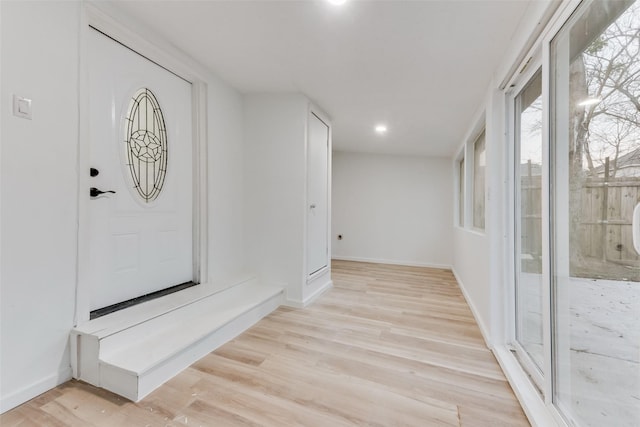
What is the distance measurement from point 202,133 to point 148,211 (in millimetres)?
854

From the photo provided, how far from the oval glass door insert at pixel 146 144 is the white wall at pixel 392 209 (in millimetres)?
3850

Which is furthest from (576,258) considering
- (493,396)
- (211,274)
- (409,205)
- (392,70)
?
(409,205)

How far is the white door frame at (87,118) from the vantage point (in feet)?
5.13

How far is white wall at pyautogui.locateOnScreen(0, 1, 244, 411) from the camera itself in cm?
129

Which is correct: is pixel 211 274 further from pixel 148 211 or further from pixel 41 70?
pixel 41 70

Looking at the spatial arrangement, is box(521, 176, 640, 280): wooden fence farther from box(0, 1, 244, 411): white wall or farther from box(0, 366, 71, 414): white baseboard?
box(0, 366, 71, 414): white baseboard

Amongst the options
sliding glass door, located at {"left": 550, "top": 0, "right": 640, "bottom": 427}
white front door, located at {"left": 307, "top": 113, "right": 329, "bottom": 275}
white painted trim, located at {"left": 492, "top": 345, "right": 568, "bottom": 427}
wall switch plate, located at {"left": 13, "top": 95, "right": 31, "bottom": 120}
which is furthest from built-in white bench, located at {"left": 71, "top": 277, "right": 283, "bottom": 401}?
sliding glass door, located at {"left": 550, "top": 0, "right": 640, "bottom": 427}

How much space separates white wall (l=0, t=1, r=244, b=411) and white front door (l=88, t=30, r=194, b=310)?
16 cm

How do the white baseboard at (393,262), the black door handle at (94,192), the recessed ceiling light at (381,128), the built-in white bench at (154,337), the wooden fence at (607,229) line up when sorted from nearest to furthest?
the wooden fence at (607,229)
the built-in white bench at (154,337)
the black door handle at (94,192)
the recessed ceiling light at (381,128)
the white baseboard at (393,262)

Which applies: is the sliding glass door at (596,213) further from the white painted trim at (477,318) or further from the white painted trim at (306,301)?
the white painted trim at (306,301)

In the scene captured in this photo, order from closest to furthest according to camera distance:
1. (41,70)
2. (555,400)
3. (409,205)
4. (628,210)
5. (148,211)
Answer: (628,210) < (555,400) < (41,70) < (148,211) < (409,205)

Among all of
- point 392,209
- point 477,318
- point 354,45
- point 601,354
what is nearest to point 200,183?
point 354,45

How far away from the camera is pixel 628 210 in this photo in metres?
0.87

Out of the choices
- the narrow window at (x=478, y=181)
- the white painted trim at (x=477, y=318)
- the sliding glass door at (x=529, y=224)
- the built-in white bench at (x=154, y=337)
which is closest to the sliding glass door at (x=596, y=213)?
the sliding glass door at (x=529, y=224)
